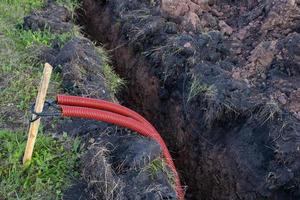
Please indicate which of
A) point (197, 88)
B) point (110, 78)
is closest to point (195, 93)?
point (197, 88)

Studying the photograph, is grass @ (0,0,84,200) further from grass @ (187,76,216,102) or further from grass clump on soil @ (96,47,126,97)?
grass @ (187,76,216,102)

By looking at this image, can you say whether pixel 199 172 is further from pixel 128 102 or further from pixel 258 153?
pixel 128 102

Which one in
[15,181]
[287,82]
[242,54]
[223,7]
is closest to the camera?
[15,181]

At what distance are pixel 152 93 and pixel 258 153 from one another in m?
1.62

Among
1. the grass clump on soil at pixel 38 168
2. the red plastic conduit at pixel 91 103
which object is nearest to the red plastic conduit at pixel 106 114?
the red plastic conduit at pixel 91 103

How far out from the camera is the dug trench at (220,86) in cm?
400

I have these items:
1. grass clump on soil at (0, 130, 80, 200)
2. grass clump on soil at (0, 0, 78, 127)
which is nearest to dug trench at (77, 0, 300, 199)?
grass clump on soil at (0, 0, 78, 127)

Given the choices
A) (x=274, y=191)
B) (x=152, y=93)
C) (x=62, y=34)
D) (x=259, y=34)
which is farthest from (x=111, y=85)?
(x=274, y=191)

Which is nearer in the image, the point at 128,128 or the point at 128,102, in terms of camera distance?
the point at 128,128

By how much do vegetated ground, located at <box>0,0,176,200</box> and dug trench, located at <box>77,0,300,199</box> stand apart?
0.63 meters

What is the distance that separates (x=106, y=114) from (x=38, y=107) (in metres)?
0.53

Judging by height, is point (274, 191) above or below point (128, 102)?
above

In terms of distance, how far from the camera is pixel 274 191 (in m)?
3.81

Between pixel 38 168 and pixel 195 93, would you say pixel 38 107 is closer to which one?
pixel 38 168
